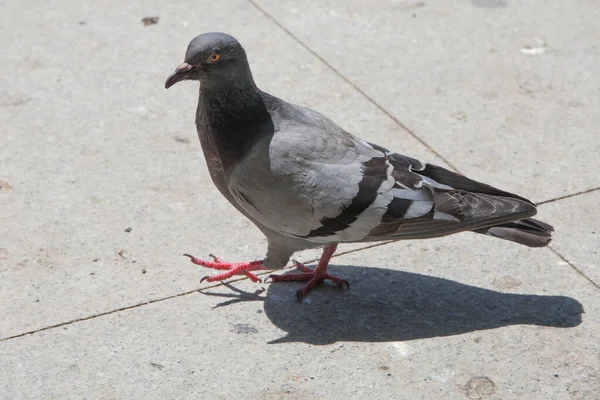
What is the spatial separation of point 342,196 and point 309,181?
17cm

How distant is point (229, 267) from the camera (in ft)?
15.6

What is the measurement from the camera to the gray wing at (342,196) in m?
4.28

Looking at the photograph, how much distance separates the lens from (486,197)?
4.48 meters

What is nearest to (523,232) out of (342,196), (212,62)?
(342,196)

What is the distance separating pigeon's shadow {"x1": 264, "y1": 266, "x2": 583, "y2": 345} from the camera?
4445mm

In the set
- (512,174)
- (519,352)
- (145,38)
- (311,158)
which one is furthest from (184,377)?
(145,38)

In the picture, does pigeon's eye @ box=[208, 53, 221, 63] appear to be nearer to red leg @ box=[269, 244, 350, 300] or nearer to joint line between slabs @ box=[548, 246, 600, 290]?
red leg @ box=[269, 244, 350, 300]

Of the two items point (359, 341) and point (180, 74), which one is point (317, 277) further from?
point (180, 74)

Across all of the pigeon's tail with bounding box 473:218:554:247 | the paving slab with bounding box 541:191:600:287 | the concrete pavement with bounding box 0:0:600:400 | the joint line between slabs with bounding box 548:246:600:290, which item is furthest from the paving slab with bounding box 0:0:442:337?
the joint line between slabs with bounding box 548:246:600:290

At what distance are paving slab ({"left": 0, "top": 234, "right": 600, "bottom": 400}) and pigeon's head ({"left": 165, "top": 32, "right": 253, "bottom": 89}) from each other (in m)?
1.11

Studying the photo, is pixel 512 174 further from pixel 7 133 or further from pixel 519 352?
pixel 7 133

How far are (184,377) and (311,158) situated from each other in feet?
3.79

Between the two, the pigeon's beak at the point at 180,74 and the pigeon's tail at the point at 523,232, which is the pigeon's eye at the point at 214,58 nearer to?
the pigeon's beak at the point at 180,74

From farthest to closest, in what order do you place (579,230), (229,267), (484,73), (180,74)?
(484,73) < (579,230) < (229,267) < (180,74)
